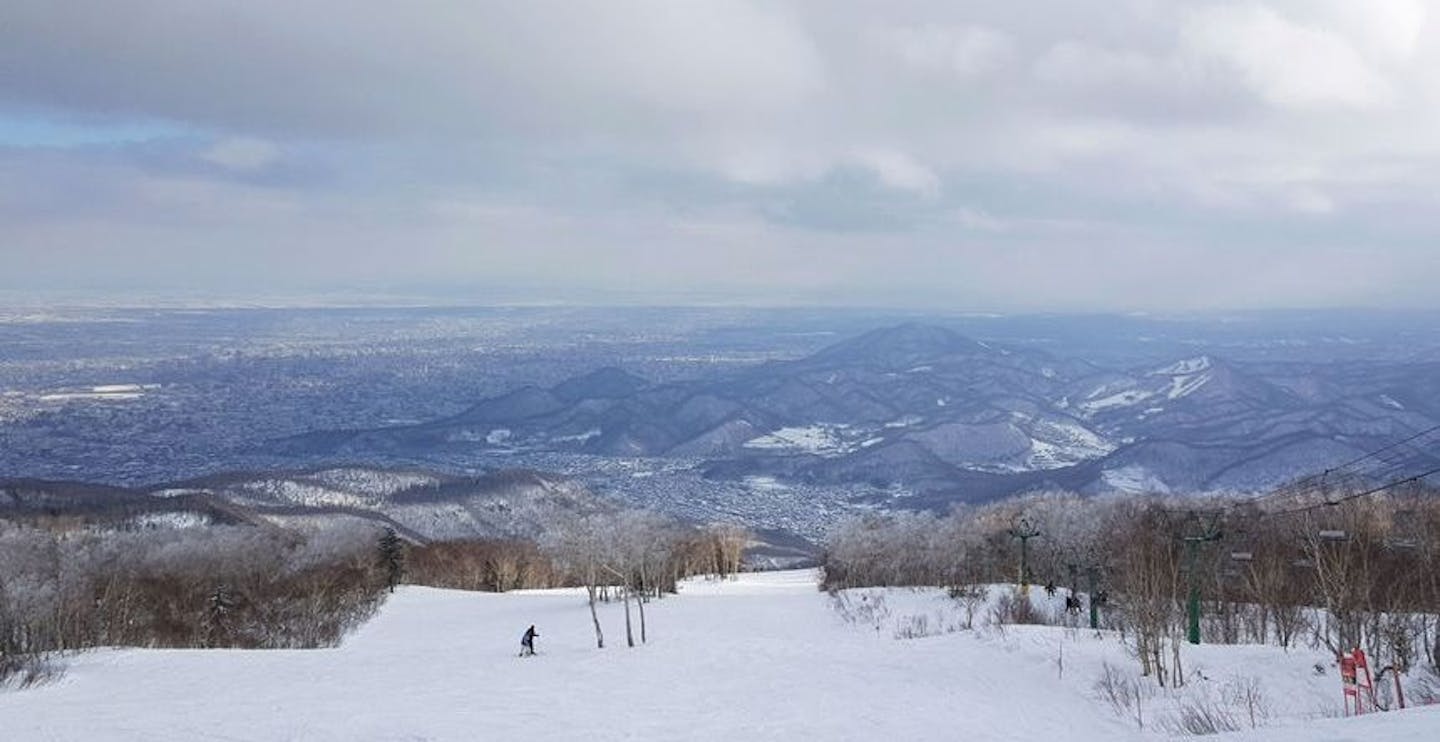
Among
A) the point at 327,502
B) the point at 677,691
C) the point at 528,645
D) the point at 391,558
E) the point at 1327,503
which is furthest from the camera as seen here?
the point at 327,502

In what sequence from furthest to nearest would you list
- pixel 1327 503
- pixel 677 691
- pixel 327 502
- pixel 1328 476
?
pixel 327 502 → pixel 1328 476 → pixel 1327 503 → pixel 677 691

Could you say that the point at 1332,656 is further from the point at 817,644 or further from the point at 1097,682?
the point at 817,644

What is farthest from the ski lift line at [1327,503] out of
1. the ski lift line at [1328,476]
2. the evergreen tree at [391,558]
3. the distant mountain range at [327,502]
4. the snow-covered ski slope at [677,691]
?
the distant mountain range at [327,502]

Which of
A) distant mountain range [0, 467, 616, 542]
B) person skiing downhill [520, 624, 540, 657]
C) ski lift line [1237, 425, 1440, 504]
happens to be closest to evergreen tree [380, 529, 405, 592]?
person skiing downhill [520, 624, 540, 657]

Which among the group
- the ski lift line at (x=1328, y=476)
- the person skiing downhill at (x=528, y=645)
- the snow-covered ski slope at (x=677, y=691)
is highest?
the snow-covered ski slope at (x=677, y=691)

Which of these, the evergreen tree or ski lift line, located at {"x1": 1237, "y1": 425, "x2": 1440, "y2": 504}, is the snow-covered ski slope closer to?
the evergreen tree

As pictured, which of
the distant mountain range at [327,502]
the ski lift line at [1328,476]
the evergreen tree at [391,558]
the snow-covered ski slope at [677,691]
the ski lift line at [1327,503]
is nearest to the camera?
the snow-covered ski slope at [677,691]

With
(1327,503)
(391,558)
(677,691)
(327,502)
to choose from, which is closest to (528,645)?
(677,691)

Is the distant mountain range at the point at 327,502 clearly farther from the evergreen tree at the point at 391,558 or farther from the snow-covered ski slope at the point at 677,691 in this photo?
the snow-covered ski slope at the point at 677,691

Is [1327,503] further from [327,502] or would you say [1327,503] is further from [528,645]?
[327,502]
